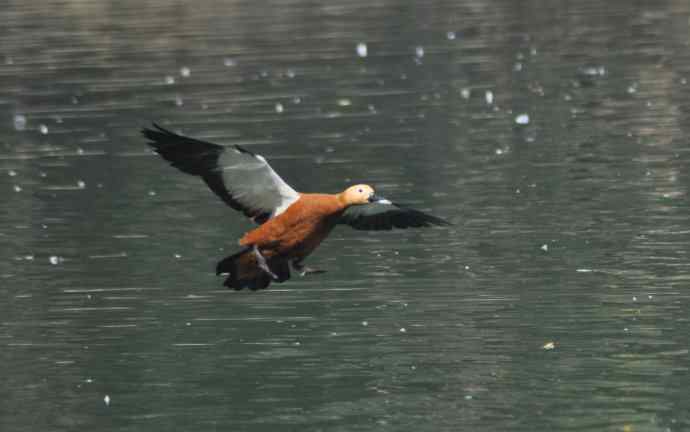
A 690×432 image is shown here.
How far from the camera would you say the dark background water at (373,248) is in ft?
28.6

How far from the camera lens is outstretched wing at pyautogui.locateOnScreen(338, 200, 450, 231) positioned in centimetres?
1075

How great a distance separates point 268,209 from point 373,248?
6.69 feet

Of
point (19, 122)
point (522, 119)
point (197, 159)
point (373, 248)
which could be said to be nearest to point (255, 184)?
point (197, 159)

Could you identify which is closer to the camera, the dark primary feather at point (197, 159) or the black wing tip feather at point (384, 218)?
the dark primary feather at point (197, 159)

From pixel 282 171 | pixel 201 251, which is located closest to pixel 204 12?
pixel 282 171

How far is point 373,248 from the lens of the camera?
1259 centimetres

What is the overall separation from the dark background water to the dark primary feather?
646 mm

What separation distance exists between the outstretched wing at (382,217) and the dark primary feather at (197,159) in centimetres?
54

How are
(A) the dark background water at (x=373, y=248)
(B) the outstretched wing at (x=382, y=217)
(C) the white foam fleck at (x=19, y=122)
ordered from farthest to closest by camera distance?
(C) the white foam fleck at (x=19, y=122) → (B) the outstretched wing at (x=382, y=217) → (A) the dark background water at (x=373, y=248)

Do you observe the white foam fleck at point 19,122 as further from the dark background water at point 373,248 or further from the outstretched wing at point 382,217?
the outstretched wing at point 382,217

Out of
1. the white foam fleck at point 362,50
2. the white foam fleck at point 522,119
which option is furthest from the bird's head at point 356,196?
the white foam fleck at point 362,50

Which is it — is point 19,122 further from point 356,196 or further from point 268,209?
point 356,196

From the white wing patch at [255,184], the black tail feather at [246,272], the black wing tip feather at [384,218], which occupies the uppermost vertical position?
the white wing patch at [255,184]

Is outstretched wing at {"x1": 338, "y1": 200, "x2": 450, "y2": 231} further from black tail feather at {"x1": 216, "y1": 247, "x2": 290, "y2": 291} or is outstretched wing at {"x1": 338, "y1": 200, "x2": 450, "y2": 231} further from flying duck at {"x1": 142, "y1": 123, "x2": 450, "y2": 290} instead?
black tail feather at {"x1": 216, "y1": 247, "x2": 290, "y2": 291}
